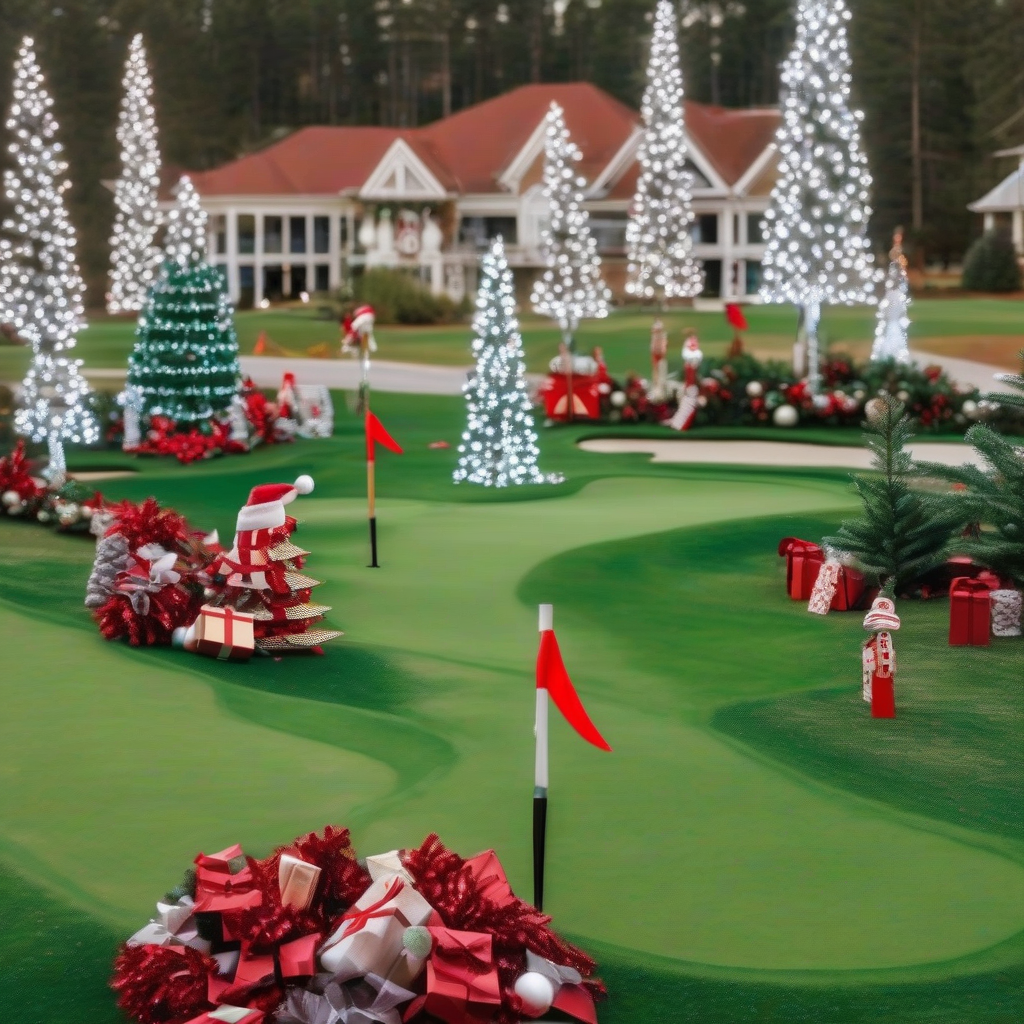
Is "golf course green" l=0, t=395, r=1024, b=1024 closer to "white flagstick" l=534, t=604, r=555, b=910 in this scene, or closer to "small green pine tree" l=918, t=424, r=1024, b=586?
"white flagstick" l=534, t=604, r=555, b=910

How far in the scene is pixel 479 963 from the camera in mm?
6344

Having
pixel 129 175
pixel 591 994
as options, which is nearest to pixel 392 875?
pixel 591 994

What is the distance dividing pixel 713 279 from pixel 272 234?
14.1 meters

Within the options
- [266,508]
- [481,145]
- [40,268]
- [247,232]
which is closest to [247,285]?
[247,232]

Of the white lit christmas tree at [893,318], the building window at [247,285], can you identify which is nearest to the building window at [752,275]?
the building window at [247,285]

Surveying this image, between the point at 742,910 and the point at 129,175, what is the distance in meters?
49.6

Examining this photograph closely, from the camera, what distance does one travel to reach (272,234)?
5803cm

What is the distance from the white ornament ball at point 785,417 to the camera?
95.6 feet

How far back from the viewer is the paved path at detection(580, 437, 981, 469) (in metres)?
25.3

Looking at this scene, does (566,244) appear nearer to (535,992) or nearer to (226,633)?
(226,633)

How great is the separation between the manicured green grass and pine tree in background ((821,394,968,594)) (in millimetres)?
27358

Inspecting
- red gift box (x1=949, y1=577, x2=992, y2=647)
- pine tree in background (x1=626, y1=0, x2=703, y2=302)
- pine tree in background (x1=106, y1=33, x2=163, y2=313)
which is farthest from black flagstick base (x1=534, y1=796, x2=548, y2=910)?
pine tree in background (x1=106, y1=33, x2=163, y2=313)

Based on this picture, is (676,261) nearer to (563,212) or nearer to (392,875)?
(563,212)

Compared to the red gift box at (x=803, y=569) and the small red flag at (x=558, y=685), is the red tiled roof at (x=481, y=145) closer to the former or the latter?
the red gift box at (x=803, y=569)
